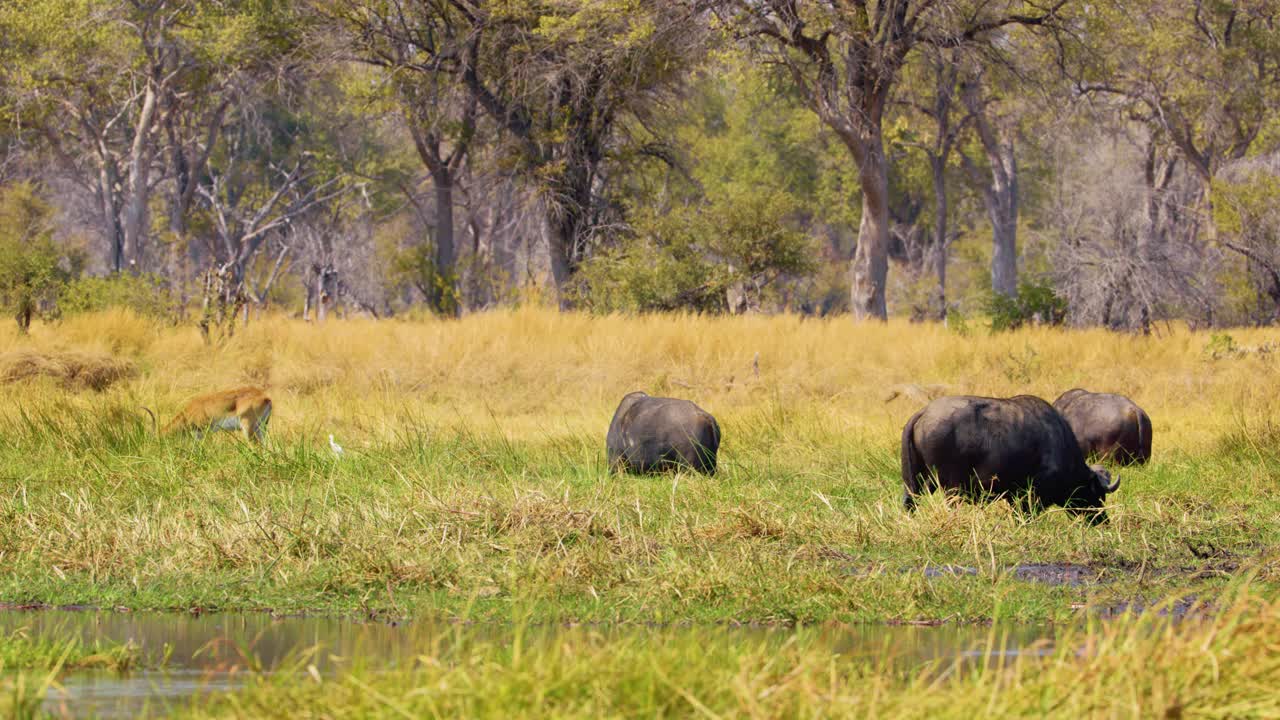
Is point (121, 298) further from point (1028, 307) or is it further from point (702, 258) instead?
point (1028, 307)

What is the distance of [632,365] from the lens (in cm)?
1709

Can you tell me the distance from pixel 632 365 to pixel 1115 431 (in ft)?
22.4

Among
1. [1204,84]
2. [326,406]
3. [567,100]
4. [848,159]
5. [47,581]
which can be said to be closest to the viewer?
[47,581]

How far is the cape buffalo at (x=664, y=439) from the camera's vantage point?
10156mm

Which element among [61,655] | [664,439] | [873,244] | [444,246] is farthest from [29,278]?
[61,655]

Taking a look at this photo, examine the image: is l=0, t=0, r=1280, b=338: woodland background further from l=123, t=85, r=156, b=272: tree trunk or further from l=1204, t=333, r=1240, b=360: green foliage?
l=1204, t=333, r=1240, b=360: green foliage

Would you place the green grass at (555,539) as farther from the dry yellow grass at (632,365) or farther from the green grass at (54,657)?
the dry yellow grass at (632,365)

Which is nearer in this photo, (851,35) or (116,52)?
(851,35)

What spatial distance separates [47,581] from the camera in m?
6.42

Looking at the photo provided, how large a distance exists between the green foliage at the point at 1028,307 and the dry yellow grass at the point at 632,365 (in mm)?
3296

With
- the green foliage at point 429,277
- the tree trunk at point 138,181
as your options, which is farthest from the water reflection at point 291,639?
the tree trunk at point 138,181

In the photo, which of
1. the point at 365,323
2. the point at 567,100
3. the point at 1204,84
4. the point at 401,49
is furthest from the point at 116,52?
the point at 1204,84

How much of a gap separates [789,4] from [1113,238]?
11.4m

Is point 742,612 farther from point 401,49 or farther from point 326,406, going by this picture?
point 401,49
